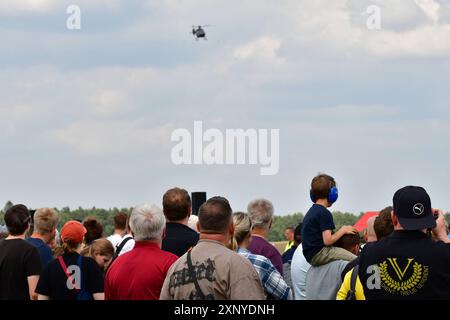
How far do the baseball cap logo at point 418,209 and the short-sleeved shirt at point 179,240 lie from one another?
2.52 metres

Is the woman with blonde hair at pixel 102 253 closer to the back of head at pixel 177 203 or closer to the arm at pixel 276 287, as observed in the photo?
the back of head at pixel 177 203

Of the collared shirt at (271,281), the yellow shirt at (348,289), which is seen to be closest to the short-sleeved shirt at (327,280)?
the collared shirt at (271,281)

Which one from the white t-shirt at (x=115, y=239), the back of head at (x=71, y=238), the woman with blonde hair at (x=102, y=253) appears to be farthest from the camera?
the white t-shirt at (x=115, y=239)

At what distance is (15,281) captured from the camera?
8.42 m

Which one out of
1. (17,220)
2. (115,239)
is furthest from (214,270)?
(115,239)

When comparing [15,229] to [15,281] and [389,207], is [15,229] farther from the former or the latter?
[389,207]

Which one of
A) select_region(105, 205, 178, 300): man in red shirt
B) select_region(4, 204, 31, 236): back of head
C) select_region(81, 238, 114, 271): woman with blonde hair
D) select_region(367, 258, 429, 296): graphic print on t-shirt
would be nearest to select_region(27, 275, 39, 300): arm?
select_region(4, 204, 31, 236): back of head

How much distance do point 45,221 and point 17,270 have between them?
2.43 ft

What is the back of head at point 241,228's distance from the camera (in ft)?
25.5

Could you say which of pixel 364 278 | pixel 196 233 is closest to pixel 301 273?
pixel 196 233

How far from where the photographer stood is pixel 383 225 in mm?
7375

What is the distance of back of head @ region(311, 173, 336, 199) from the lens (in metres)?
8.82
